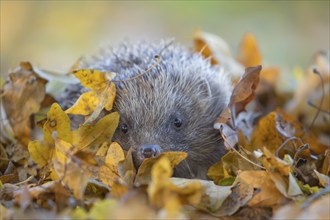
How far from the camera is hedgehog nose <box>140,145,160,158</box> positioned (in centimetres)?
393

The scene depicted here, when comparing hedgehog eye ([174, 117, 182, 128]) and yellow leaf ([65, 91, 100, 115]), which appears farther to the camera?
hedgehog eye ([174, 117, 182, 128])

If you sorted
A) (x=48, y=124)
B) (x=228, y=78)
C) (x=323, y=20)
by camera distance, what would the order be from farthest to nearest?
(x=323, y=20) < (x=228, y=78) < (x=48, y=124)

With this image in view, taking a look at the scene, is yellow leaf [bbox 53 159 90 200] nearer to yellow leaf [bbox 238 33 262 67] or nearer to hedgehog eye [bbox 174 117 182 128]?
hedgehog eye [bbox 174 117 182 128]

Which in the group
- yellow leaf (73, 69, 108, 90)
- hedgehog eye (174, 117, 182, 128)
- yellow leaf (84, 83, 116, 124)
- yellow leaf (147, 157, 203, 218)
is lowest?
hedgehog eye (174, 117, 182, 128)

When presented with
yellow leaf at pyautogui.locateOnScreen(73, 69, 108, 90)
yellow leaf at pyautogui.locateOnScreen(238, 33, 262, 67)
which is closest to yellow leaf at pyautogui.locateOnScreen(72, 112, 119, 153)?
yellow leaf at pyautogui.locateOnScreen(73, 69, 108, 90)

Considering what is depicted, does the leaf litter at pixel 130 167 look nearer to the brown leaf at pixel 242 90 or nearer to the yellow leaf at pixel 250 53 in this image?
the brown leaf at pixel 242 90

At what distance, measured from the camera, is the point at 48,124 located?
3.80m

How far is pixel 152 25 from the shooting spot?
1304 cm

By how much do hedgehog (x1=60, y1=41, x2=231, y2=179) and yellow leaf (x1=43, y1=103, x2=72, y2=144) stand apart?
461 millimetres

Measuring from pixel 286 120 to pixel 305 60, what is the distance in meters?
Result: 5.97

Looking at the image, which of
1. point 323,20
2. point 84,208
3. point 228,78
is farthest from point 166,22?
point 84,208

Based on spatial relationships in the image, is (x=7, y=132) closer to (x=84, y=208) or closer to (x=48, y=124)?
(x=48, y=124)

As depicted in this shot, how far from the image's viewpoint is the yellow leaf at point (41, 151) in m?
3.55

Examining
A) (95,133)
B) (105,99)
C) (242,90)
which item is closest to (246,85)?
(242,90)
